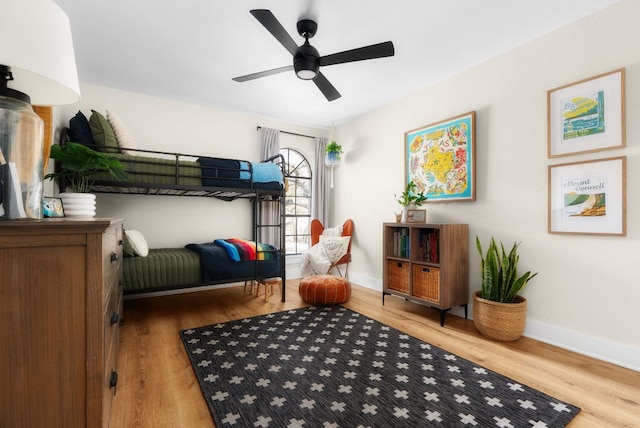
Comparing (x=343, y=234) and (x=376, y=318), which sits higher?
(x=343, y=234)

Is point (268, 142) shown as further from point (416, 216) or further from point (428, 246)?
point (428, 246)

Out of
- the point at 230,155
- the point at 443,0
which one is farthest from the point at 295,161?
the point at 443,0

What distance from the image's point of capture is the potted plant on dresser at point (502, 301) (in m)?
2.53

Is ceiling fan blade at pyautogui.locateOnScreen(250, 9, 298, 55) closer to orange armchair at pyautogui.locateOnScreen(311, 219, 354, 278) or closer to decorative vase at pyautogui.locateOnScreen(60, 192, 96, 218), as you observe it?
decorative vase at pyautogui.locateOnScreen(60, 192, 96, 218)

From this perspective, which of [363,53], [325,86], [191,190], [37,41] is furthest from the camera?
[191,190]

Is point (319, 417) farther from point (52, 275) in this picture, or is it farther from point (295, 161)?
point (295, 161)

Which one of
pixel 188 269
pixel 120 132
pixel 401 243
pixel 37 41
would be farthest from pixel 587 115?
pixel 120 132

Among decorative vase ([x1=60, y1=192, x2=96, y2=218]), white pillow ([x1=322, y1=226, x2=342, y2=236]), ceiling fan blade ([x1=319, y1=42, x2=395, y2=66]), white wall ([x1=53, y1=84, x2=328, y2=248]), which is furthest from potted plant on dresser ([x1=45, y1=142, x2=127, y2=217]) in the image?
white pillow ([x1=322, y1=226, x2=342, y2=236])

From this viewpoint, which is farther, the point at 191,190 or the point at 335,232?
the point at 335,232

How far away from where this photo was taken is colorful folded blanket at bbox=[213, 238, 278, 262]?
132 inches

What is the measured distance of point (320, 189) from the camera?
16.6 ft

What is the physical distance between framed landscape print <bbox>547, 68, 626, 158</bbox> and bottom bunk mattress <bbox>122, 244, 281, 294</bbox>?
2.98 meters

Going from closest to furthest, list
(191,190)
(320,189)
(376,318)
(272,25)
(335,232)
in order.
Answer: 1. (272,25)
2. (376,318)
3. (191,190)
4. (335,232)
5. (320,189)

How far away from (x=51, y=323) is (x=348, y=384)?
5.07ft
